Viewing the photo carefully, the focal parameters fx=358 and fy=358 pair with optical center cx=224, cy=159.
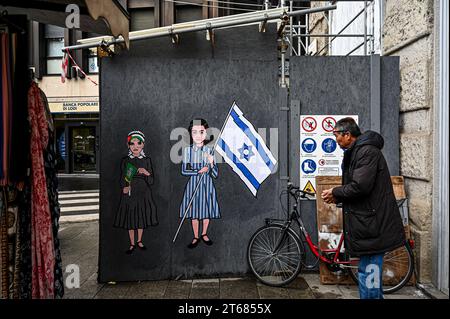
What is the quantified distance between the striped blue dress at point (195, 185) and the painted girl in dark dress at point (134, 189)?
53 centimetres

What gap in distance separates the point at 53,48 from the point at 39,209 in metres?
20.3

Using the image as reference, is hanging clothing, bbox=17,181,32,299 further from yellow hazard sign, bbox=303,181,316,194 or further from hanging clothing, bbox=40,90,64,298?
yellow hazard sign, bbox=303,181,316,194

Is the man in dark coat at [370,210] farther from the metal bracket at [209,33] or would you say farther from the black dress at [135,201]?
the metal bracket at [209,33]

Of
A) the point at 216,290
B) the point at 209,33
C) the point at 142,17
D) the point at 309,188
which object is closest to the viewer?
the point at 216,290

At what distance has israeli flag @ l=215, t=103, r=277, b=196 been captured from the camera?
16.8 feet

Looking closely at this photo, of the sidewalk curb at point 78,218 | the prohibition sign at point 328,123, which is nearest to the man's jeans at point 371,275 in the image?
the prohibition sign at point 328,123

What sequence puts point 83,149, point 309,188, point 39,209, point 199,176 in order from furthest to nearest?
point 83,149
point 309,188
point 199,176
point 39,209

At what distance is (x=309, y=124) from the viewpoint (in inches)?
204

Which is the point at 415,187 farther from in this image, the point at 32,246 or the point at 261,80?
the point at 32,246

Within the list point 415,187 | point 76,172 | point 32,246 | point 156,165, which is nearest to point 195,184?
point 156,165

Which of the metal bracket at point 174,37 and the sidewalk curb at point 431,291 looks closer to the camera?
the sidewalk curb at point 431,291

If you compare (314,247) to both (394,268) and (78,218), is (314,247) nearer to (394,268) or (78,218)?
(394,268)

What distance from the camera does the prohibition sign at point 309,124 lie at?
5.18 meters

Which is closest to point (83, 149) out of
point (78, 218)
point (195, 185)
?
point (78, 218)
